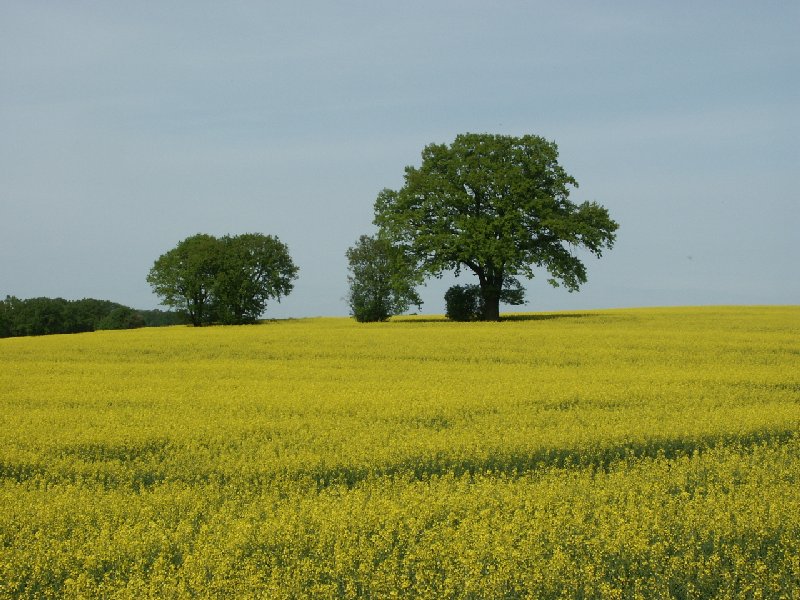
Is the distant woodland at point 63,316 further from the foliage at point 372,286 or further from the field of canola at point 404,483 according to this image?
the field of canola at point 404,483

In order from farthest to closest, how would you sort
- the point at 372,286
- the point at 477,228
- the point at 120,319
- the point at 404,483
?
the point at 120,319 → the point at 372,286 → the point at 477,228 → the point at 404,483

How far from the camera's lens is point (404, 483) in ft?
32.7

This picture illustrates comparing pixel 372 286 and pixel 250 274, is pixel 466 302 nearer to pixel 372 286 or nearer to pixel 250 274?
pixel 372 286

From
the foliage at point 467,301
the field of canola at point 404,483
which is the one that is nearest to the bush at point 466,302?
the foliage at point 467,301

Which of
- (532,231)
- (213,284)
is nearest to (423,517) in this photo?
(532,231)

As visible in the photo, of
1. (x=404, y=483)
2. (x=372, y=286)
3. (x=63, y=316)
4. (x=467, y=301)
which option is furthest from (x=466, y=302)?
(x=404, y=483)

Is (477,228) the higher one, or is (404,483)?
(477,228)

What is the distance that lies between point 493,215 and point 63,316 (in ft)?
125

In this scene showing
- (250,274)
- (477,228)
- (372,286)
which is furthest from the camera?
(250,274)

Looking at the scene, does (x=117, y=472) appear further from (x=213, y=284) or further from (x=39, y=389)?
(x=213, y=284)

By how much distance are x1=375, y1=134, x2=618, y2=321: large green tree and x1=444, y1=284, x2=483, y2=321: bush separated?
0.44 meters

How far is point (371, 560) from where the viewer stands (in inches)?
284

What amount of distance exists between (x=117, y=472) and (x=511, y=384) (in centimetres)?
996

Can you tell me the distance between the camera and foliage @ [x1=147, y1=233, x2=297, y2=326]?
5669 cm
